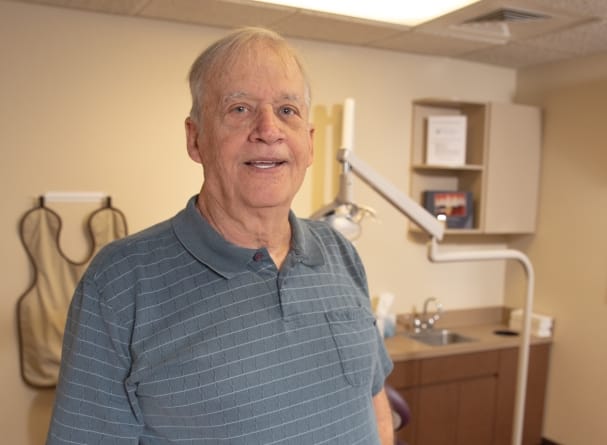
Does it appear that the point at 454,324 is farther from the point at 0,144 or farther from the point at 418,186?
the point at 0,144

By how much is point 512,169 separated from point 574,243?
Result: 50cm

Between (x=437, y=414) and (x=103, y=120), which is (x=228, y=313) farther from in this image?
(x=437, y=414)

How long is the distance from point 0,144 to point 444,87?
2.19 m

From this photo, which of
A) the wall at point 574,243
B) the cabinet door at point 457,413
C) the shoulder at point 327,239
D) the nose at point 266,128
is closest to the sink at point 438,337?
the cabinet door at point 457,413

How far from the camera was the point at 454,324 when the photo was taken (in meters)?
3.32

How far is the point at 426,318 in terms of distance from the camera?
319 centimetres

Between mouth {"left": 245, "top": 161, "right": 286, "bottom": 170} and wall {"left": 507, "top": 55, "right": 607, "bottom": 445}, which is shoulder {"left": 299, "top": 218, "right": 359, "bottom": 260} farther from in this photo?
wall {"left": 507, "top": 55, "right": 607, "bottom": 445}

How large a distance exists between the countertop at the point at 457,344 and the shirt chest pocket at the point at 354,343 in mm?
1508

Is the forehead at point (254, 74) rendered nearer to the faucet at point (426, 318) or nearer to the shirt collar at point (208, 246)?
the shirt collar at point (208, 246)

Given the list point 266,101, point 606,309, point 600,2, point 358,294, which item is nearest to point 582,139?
point 606,309

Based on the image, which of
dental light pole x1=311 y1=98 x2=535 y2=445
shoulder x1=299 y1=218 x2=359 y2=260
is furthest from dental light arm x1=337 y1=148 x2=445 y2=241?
shoulder x1=299 y1=218 x2=359 y2=260

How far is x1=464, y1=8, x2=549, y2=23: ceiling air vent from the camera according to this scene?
7.37 feet

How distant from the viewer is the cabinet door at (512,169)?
3104 mm

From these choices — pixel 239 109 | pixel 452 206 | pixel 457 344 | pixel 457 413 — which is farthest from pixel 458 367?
pixel 239 109
